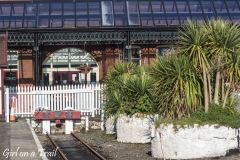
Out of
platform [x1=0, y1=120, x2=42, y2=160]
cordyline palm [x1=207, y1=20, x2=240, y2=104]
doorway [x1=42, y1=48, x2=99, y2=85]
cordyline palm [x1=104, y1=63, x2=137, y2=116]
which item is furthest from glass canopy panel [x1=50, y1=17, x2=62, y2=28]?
cordyline palm [x1=207, y1=20, x2=240, y2=104]

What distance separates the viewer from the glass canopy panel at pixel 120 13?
120 ft

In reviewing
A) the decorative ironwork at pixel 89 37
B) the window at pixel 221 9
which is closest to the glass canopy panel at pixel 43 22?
the decorative ironwork at pixel 89 37

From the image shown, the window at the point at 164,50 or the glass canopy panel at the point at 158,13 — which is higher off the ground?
the glass canopy panel at the point at 158,13

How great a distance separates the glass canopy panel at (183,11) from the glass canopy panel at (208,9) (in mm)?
1196

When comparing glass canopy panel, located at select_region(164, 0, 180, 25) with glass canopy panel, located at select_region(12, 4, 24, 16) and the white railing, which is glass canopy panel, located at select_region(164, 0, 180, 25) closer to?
glass canopy panel, located at select_region(12, 4, 24, 16)

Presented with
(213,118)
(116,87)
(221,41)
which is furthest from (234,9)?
(213,118)

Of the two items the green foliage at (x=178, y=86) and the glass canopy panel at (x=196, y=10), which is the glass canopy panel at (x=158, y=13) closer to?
the glass canopy panel at (x=196, y=10)

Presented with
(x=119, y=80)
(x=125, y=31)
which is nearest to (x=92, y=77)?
(x=125, y=31)

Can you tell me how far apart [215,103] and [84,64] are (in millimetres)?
24454

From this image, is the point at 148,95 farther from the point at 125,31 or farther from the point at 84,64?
the point at 84,64

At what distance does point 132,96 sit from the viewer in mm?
20672

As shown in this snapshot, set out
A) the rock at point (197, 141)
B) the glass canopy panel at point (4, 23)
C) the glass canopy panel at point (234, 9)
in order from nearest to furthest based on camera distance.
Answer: the rock at point (197, 141) < the glass canopy panel at point (4, 23) < the glass canopy panel at point (234, 9)

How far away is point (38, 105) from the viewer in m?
28.1

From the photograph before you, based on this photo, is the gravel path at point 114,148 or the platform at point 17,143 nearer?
the platform at point 17,143
